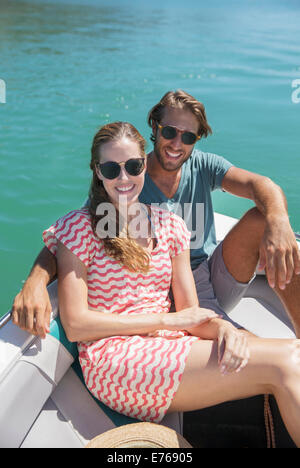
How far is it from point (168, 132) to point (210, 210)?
474 mm

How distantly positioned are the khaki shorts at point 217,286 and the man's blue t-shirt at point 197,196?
10 centimetres

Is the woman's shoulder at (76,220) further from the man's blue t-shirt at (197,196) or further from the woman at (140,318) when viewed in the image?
the man's blue t-shirt at (197,196)

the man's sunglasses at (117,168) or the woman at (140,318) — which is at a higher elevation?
the man's sunglasses at (117,168)

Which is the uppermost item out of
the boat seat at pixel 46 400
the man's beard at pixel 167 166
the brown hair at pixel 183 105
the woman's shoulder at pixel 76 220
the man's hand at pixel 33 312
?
the brown hair at pixel 183 105

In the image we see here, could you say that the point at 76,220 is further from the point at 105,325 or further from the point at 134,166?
the point at 105,325

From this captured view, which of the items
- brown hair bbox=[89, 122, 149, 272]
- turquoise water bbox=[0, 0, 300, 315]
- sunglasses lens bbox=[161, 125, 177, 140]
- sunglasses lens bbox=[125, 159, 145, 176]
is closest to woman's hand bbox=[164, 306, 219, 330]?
brown hair bbox=[89, 122, 149, 272]

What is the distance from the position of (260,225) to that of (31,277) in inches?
40.4

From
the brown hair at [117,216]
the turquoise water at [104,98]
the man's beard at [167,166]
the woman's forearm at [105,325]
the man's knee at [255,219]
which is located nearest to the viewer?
the woman's forearm at [105,325]

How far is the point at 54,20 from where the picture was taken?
Answer: 47.5 ft

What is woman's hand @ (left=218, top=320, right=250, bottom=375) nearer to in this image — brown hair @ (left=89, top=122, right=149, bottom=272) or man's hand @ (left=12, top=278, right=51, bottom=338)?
brown hair @ (left=89, top=122, right=149, bottom=272)

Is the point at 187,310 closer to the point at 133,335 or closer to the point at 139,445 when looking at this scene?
the point at 133,335

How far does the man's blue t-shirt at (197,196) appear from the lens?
7.58 ft

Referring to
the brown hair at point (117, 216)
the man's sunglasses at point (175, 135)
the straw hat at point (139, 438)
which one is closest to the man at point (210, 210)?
the man's sunglasses at point (175, 135)
